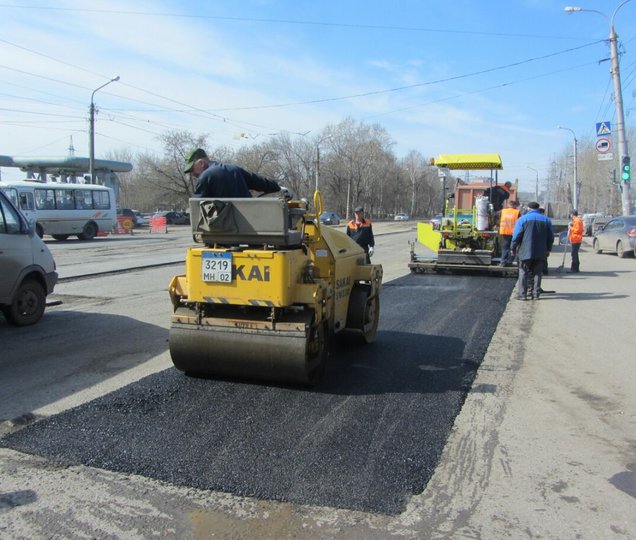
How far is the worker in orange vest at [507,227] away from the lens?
521 inches

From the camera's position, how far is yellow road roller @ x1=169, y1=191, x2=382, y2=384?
4594mm

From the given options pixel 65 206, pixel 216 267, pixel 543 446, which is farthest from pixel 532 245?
pixel 65 206

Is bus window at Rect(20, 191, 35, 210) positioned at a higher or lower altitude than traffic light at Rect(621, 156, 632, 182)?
lower

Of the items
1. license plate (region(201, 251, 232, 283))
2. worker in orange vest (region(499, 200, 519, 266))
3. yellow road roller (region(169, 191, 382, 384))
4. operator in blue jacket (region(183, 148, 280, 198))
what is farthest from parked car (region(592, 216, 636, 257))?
license plate (region(201, 251, 232, 283))

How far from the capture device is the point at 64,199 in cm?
2755

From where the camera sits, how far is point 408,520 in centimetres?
297

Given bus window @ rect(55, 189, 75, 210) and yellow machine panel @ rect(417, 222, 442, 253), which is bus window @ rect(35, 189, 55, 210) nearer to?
bus window @ rect(55, 189, 75, 210)

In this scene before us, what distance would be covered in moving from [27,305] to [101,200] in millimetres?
23748

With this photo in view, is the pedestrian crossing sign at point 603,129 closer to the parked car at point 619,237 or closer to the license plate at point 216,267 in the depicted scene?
the parked car at point 619,237

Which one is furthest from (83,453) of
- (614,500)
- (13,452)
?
(614,500)

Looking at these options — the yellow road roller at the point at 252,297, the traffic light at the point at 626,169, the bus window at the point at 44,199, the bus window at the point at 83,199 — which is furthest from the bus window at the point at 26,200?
the traffic light at the point at 626,169

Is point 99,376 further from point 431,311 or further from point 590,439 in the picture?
point 431,311

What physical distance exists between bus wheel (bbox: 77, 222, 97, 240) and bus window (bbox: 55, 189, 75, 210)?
4.36 ft

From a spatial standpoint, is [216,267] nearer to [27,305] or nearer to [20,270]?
[20,270]
